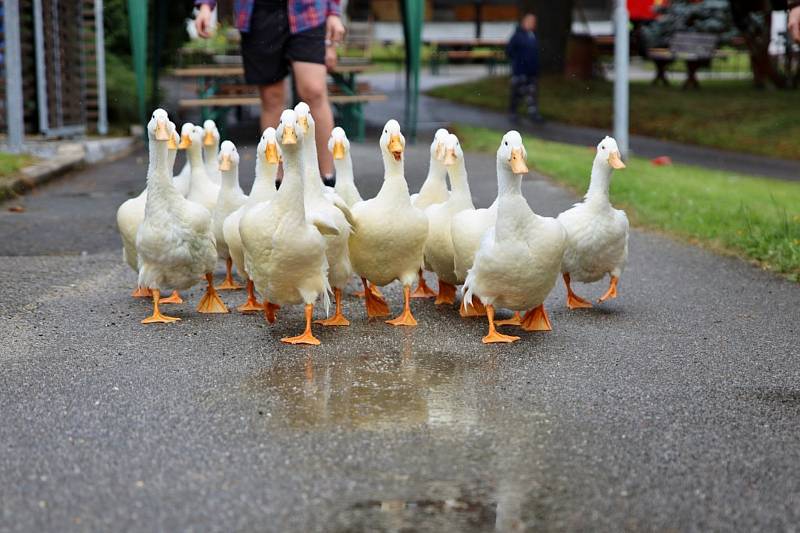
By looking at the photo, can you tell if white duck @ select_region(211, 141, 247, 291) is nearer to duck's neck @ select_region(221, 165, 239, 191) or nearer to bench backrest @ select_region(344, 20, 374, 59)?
duck's neck @ select_region(221, 165, 239, 191)

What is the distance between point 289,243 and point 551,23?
20250mm

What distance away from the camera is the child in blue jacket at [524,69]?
65.2 ft

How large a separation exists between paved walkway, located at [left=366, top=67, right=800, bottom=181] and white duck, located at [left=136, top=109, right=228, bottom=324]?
971 cm

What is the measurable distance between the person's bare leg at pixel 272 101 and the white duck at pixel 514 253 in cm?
279

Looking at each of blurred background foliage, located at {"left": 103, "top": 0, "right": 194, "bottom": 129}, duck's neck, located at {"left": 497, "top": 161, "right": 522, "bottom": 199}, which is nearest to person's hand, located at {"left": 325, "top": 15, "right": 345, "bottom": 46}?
duck's neck, located at {"left": 497, "top": 161, "right": 522, "bottom": 199}

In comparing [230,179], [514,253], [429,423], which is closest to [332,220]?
[514,253]

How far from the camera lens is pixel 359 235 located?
223 inches

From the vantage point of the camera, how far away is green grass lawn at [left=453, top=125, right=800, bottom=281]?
7.60 meters

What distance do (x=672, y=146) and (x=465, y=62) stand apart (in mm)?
20805

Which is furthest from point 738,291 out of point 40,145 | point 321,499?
point 40,145

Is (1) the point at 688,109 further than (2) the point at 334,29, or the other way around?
(1) the point at 688,109

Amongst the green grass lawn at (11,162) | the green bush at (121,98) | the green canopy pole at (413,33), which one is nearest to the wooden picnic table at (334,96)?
the green canopy pole at (413,33)

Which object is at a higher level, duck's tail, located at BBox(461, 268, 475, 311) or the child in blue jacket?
the child in blue jacket

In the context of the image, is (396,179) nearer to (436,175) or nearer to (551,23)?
(436,175)
